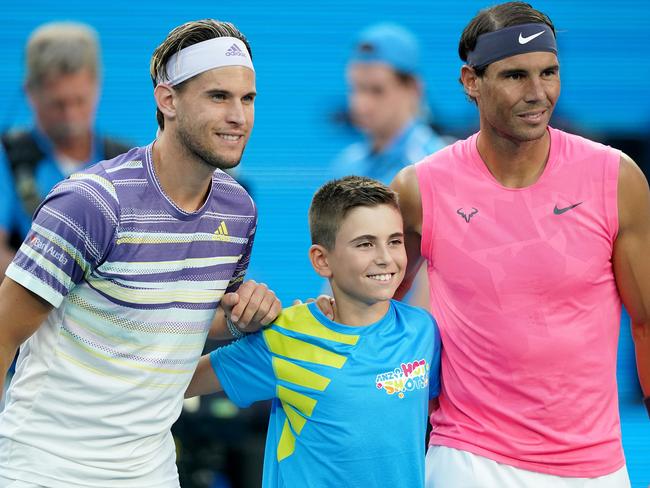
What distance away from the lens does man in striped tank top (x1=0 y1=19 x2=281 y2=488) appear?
10.1 ft

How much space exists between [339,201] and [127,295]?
793 millimetres

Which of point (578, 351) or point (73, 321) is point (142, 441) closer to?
point (73, 321)

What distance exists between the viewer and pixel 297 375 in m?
3.40

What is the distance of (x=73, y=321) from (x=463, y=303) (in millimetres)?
1140

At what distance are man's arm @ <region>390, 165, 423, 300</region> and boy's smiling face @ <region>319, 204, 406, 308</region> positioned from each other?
0.05m

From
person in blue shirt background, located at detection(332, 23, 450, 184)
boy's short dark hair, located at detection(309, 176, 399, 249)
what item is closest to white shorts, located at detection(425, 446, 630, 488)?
boy's short dark hair, located at detection(309, 176, 399, 249)

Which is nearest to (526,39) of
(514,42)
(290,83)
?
(514,42)

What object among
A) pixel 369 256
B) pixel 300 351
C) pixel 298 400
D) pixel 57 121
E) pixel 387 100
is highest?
pixel 387 100

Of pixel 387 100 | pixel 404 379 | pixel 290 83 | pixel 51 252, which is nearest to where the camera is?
pixel 51 252

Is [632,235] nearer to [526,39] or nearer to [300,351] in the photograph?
[526,39]

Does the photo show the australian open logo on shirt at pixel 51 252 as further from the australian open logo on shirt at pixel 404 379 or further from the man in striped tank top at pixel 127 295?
the australian open logo on shirt at pixel 404 379

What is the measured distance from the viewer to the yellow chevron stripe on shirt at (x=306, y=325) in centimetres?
345

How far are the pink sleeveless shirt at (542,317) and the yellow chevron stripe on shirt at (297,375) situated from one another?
0.42 metres

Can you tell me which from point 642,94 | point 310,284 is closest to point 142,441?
point 310,284
